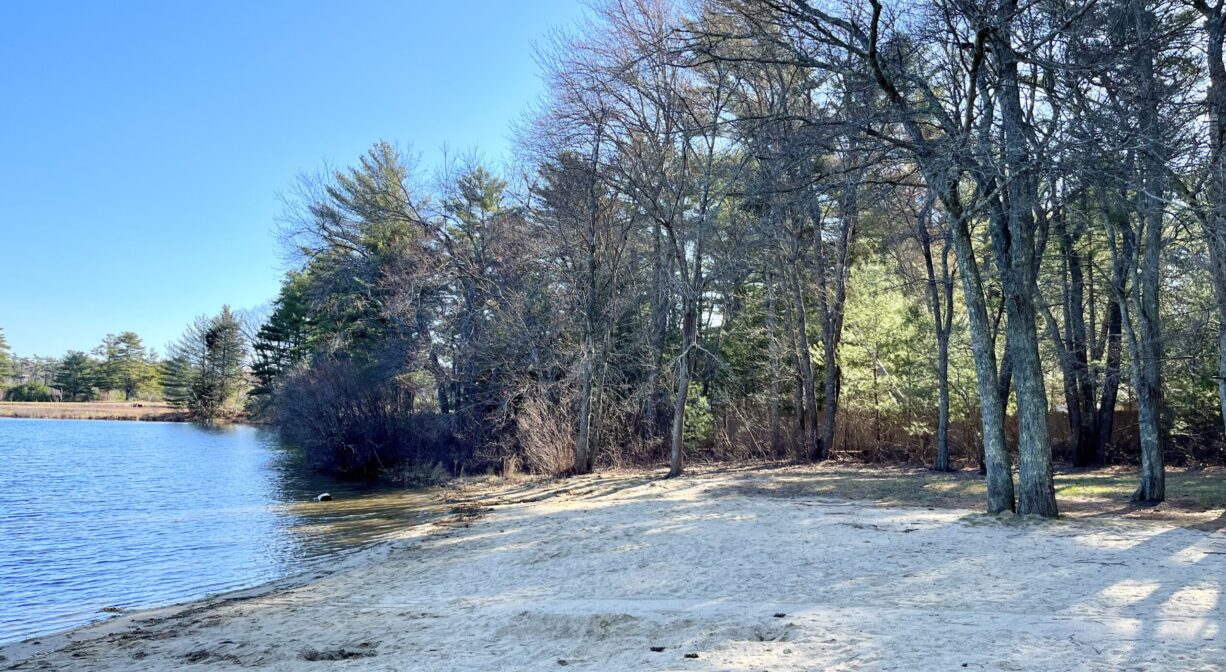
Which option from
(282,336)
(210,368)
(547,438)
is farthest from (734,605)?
(210,368)

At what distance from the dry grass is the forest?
43.7 metres

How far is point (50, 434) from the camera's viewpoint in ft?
135

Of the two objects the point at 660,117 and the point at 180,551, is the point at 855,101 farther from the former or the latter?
the point at 180,551

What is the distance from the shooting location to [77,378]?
77688 millimetres

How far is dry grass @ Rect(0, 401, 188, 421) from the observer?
63.2m

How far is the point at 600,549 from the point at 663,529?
133 cm

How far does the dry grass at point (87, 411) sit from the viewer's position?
63188mm

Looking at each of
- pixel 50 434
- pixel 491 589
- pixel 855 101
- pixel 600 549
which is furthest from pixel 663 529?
pixel 50 434

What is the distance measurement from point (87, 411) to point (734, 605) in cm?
7628

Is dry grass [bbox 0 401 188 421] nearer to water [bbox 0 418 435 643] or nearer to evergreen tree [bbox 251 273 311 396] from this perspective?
evergreen tree [bbox 251 273 311 396]

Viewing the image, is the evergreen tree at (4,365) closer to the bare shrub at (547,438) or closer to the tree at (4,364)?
the tree at (4,364)

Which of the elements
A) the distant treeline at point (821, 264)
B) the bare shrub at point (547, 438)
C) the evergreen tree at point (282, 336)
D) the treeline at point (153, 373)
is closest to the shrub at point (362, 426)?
the distant treeline at point (821, 264)

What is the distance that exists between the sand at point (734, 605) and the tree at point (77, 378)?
8441cm

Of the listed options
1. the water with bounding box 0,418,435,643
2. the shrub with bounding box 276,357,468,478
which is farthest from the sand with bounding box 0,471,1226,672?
the shrub with bounding box 276,357,468,478
